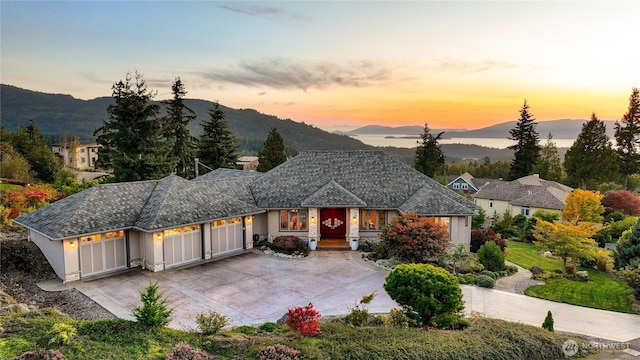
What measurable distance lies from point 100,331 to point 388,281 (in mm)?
8017

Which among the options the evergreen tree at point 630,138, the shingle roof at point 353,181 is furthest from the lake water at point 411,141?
the shingle roof at point 353,181

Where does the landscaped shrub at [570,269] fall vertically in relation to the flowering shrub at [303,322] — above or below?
below

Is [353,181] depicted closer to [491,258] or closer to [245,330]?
[491,258]

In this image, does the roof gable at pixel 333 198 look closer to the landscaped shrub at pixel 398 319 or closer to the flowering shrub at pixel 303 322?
the landscaped shrub at pixel 398 319

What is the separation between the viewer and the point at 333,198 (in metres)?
21.1

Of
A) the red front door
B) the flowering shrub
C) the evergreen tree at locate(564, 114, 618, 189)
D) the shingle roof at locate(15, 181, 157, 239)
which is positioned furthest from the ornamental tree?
the shingle roof at locate(15, 181, 157, 239)

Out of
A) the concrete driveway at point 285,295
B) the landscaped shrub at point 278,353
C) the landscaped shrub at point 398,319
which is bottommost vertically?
the concrete driveway at point 285,295

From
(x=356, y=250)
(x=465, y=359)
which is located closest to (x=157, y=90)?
(x=356, y=250)

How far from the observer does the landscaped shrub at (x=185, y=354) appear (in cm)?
790

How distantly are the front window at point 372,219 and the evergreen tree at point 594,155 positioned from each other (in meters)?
30.0

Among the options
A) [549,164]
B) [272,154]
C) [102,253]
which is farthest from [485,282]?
[549,164]

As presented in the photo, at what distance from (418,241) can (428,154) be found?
86.9 feet

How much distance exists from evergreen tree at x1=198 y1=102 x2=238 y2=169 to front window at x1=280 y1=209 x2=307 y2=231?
21503 millimetres

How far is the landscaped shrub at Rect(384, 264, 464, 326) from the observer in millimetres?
10703
